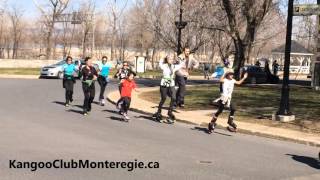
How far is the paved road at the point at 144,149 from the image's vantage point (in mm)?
8992

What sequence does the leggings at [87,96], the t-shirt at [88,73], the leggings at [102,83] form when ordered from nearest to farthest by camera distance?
the leggings at [87,96] < the t-shirt at [88,73] < the leggings at [102,83]

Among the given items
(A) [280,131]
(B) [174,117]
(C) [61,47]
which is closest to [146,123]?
(B) [174,117]

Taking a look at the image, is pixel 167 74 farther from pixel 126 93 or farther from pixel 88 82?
pixel 88 82

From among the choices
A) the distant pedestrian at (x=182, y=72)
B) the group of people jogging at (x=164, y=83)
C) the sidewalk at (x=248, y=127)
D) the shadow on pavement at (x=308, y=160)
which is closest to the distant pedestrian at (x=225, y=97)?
the group of people jogging at (x=164, y=83)

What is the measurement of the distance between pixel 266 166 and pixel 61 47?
8705cm

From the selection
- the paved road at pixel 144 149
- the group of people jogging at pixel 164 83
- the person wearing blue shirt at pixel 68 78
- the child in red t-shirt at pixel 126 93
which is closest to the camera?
the paved road at pixel 144 149

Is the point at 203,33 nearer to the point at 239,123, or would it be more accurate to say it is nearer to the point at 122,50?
the point at 122,50

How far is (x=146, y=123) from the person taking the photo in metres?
16.0

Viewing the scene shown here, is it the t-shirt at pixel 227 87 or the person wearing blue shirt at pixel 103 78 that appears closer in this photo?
the t-shirt at pixel 227 87

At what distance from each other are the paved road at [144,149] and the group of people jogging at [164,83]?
1.57ft

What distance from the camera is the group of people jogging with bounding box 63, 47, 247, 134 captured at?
1445 centimetres

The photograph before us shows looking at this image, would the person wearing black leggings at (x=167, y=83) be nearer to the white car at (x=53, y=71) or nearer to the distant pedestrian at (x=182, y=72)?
the distant pedestrian at (x=182, y=72)

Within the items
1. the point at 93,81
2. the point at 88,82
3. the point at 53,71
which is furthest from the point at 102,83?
the point at 53,71

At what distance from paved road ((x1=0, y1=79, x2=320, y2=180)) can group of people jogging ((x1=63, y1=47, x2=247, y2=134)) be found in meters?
0.48
